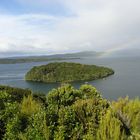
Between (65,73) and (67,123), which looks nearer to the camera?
(67,123)

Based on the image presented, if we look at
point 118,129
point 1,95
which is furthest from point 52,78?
point 118,129

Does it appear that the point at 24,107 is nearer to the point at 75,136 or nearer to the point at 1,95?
the point at 1,95

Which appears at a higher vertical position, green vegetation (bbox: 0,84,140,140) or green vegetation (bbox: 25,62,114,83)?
green vegetation (bbox: 0,84,140,140)

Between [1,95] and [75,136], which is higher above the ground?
[1,95]

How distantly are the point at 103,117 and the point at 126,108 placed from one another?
21.2 feet

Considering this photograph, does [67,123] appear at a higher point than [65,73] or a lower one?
higher

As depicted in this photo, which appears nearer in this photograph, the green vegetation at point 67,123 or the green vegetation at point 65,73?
the green vegetation at point 67,123

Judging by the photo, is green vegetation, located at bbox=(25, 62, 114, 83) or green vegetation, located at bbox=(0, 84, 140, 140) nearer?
green vegetation, located at bbox=(0, 84, 140, 140)

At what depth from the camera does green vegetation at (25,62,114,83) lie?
5138 inches

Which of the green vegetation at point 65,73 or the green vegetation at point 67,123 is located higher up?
the green vegetation at point 67,123

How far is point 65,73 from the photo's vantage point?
5374 inches

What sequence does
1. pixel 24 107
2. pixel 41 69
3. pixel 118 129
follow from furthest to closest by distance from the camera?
pixel 41 69 → pixel 24 107 → pixel 118 129

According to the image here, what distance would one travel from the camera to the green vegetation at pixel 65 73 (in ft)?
428

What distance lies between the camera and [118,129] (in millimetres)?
21203
